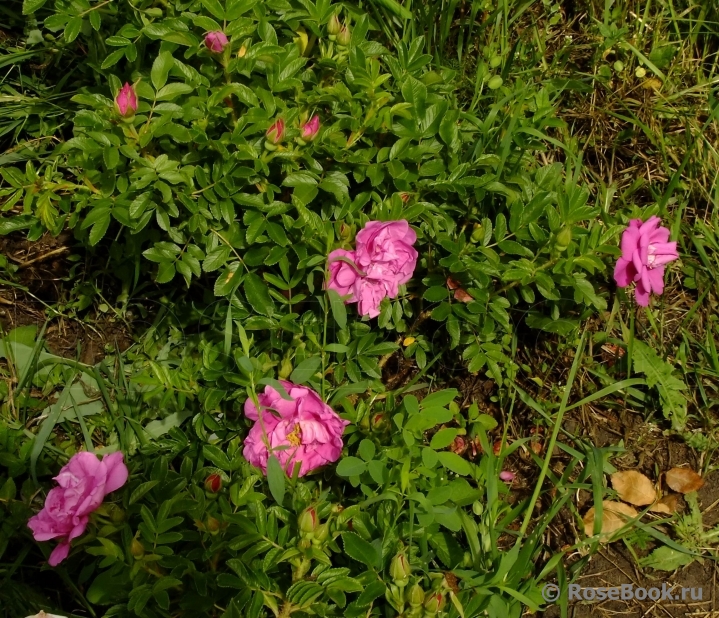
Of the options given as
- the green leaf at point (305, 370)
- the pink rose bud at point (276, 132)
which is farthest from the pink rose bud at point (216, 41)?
the green leaf at point (305, 370)

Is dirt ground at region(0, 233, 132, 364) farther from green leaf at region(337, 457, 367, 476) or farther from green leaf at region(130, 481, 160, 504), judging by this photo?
green leaf at region(337, 457, 367, 476)

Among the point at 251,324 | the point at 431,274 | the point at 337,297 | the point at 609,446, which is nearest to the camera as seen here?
the point at 337,297

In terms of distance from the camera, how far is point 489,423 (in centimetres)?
213

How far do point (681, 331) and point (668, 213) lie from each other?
402mm

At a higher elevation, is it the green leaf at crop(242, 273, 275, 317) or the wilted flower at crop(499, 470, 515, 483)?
the green leaf at crop(242, 273, 275, 317)

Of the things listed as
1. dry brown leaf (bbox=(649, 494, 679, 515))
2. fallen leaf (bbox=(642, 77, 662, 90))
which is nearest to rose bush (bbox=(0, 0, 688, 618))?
dry brown leaf (bbox=(649, 494, 679, 515))

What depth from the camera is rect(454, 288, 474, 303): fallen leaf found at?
2018 millimetres

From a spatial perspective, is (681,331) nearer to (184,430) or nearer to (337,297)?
(337,297)

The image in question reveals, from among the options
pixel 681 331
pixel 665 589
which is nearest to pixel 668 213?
pixel 681 331

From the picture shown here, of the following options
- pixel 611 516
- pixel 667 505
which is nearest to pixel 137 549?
pixel 611 516

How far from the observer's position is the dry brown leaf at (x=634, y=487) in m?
2.18

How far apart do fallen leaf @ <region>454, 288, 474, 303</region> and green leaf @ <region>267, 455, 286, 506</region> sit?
70 cm

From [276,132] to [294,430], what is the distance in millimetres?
715

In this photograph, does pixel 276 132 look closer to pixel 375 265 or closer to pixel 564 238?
pixel 375 265
